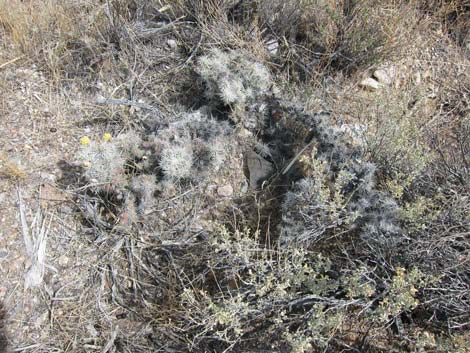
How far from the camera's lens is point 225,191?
2666mm

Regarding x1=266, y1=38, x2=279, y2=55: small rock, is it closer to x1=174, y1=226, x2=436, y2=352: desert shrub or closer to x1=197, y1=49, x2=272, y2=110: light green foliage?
x1=197, y1=49, x2=272, y2=110: light green foliage

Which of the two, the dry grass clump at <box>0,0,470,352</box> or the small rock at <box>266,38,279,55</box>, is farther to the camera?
the small rock at <box>266,38,279,55</box>

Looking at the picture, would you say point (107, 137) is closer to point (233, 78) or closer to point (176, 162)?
point (176, 162)

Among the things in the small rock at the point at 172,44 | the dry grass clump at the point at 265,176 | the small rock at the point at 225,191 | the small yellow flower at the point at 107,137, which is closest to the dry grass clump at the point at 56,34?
the dry grass clump at the point at 265,176

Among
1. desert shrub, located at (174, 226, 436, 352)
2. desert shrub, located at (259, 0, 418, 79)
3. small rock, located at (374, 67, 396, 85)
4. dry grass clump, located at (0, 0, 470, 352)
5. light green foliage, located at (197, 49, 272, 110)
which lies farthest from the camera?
small rock, located at (374, 67, 396, 85)

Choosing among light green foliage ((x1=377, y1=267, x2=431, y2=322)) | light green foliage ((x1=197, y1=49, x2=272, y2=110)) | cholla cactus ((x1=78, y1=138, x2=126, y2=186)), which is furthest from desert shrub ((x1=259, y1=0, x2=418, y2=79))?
light green foliage ((x1=377, y1=267, x2=431, y2=322))

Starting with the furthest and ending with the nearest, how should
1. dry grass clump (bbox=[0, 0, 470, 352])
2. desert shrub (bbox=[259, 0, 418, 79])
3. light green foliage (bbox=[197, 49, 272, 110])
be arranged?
desert shrub (bbox=[259, 0, 418, 79])
light green foliage (bbox=[197, 49, 272, 110])
dry grass clump (bbox=[0, 0, 470, 352])

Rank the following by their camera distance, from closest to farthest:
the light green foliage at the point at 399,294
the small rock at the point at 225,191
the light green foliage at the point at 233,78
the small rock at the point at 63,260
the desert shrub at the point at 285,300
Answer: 1. the light green foliage at the point at 399,294
2. the desert shrub at the point at 285,300
3. the small rock at the point at 63,260
4. the small rock at the point at 225,191
5. the light green foliage at the point at 233,78

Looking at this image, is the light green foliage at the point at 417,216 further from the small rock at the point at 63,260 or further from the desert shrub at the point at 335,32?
the small rock at the point at 63,260

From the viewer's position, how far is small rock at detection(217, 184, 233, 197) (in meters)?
2.65

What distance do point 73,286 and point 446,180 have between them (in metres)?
2.17

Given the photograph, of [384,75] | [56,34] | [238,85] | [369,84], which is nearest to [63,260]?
[238,85]

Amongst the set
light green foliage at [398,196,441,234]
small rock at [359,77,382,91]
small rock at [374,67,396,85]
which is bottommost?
light green foliage at [398,196,441,234]

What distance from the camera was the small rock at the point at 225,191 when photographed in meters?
2.65
